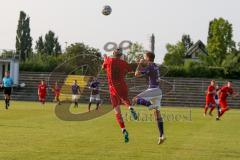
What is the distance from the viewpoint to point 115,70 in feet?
47.9

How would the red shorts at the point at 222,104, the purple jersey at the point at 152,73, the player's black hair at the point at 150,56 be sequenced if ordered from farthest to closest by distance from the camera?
the red shorts at the point at 222,104
the purple jersey at the point at 152,73
the player's black hair at the point at 150,56

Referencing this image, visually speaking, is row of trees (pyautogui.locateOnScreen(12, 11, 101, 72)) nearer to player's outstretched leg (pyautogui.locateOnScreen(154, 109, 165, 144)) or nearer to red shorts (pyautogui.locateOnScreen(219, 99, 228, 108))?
red shorts (pyautogui.locateOnScreen(219, 99, 228, 108))

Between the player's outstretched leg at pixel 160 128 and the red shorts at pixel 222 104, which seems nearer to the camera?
the player's outstretched leg at pixel 160 128

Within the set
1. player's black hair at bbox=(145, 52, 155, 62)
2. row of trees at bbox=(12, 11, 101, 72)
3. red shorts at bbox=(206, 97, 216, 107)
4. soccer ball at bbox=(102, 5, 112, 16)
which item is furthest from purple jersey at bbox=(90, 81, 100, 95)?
player's black hair at bbox=(145, 52, 155, 62)

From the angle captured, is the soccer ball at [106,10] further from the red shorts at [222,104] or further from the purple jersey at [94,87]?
the red shorts at [222,104]

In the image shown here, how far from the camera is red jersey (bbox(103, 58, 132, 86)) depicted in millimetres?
14453

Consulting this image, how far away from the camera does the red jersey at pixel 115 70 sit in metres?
14.5

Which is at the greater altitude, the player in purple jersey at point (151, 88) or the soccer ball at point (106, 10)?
the soccer ball at point (106, 10)

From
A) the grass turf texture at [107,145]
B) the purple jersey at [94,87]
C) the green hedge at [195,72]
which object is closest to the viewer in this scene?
the grass turf texture at [107,145]

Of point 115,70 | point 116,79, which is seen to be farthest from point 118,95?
point 115,70

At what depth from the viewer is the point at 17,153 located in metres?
11.4

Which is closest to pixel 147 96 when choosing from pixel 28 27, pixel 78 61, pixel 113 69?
pixel 113 69

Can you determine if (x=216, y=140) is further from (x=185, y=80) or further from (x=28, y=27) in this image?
(x=28, y=27)

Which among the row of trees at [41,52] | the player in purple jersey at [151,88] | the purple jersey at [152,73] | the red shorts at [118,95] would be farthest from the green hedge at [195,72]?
the purple jersey at [152,73]
